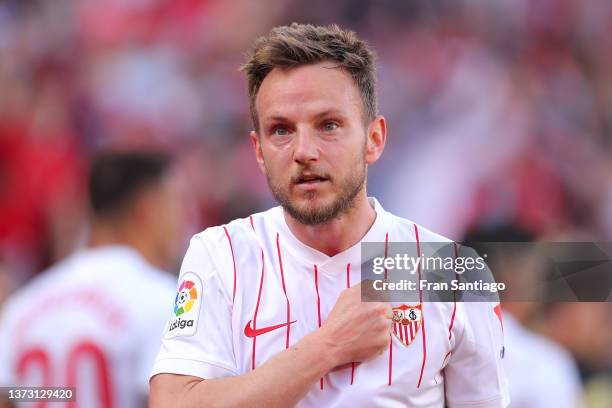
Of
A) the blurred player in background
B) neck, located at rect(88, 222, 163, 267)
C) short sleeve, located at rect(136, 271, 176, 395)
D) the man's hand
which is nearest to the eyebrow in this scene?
the man's hand

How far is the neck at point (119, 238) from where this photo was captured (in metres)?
3.20

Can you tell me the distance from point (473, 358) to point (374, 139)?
0.58 m

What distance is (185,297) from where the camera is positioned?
192 centimetres

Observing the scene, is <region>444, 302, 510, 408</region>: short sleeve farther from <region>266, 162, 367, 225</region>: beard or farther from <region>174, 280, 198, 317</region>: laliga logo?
<region>174, 280, 198, 317</region>: laliga logo

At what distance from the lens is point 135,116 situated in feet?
13.7

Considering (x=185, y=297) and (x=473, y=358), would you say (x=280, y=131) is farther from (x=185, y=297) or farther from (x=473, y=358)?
(x=473, y=358)

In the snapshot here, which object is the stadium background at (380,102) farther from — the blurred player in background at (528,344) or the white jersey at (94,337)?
the white jersey at (94,337)

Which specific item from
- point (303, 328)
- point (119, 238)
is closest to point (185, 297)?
point (303, 328)

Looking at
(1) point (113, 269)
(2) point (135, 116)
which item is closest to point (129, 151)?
(2) point (135, 116)

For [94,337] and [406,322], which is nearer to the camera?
[406,322]

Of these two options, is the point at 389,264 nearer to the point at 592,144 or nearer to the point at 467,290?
the point at 467,290

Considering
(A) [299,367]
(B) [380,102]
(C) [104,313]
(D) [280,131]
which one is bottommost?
(A) [299,367]

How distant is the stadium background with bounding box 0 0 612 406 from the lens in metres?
4.14

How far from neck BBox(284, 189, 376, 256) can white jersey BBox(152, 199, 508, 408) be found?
16 millimetres
